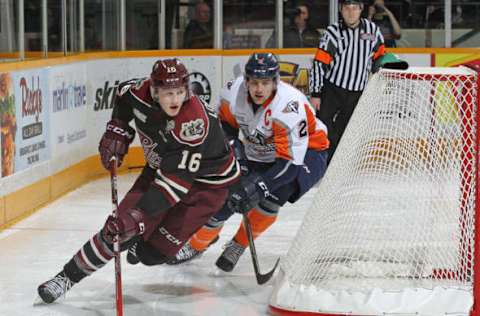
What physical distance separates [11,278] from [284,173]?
1.12 metres

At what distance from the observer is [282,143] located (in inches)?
170

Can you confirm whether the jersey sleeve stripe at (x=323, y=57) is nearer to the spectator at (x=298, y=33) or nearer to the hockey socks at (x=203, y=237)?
the spectator at (x=298, y=33)

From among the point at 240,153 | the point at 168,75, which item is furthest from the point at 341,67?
the point at 168,75

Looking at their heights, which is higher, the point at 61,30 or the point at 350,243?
the point at 61,30

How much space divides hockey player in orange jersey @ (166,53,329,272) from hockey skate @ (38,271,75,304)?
0.68m

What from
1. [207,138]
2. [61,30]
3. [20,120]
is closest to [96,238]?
[207,138]

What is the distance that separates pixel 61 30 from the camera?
6.76 meters

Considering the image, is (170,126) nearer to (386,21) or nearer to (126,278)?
(126,278)

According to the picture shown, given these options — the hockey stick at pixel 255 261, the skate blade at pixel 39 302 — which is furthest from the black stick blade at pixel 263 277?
the skate blade at pixel 39 302

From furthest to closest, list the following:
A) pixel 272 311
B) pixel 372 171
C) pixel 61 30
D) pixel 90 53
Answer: pixel 90 53 < pixel 61 30 < pixel 372 171 < pixel 272 311

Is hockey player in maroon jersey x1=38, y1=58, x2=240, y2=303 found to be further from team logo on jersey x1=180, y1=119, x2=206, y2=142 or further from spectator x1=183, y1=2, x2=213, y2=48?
spectator x1=183, y1=2, x2=213, y2=48

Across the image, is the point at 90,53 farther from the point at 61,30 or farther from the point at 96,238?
the point at 96,238

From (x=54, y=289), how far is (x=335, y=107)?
3.40 m

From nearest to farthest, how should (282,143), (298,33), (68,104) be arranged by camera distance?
1. (282,143)
2. (68,104)
3. (298,33)
